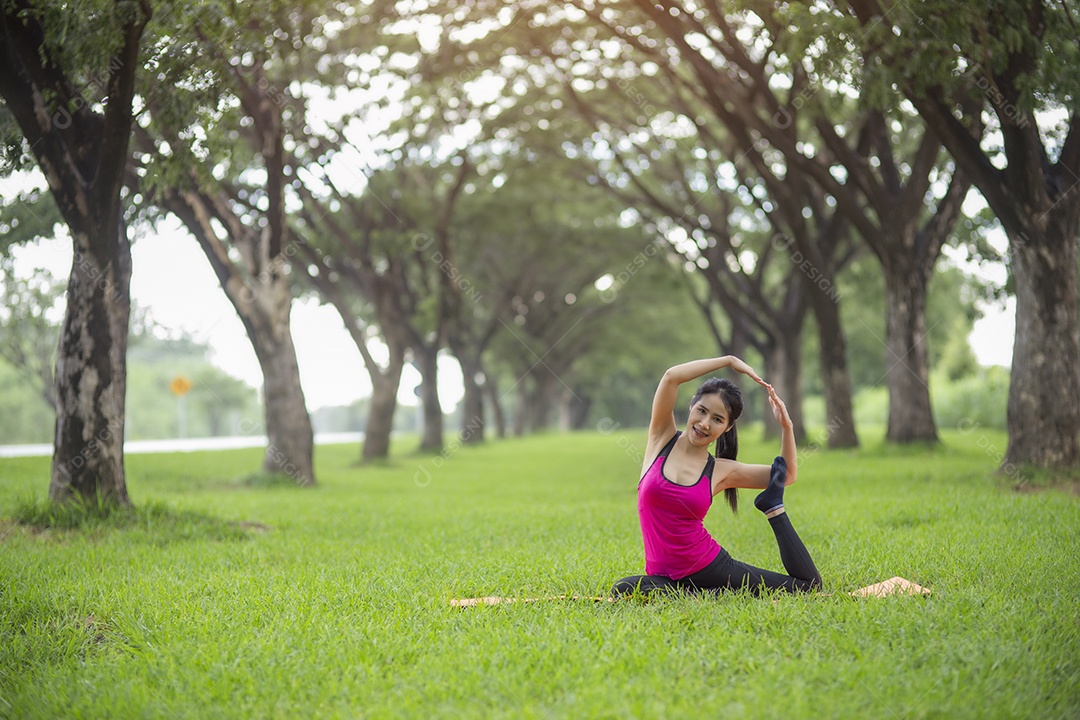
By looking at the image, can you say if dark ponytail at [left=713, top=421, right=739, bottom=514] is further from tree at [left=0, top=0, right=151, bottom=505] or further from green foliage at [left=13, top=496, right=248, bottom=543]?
tree at [left=0, top=0, right=151, bottom=505]

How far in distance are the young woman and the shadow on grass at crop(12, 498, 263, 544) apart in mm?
5108

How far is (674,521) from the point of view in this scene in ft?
18.2

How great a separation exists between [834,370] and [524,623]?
15.9 metres

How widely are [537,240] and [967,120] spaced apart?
2125 cm

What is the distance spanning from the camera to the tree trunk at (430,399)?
2644 cm

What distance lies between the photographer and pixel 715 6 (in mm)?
12492

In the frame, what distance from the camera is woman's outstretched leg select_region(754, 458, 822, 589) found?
5.54m

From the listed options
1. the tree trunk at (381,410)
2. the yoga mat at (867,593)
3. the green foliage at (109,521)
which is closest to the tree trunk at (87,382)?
the green foliage at (109,521)

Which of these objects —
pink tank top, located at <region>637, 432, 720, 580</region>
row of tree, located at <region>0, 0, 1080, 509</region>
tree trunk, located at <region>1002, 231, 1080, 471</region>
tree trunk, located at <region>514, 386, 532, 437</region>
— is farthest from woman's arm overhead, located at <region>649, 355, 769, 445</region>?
tree trunk, located at <region>514, 386, 532, 437</region>

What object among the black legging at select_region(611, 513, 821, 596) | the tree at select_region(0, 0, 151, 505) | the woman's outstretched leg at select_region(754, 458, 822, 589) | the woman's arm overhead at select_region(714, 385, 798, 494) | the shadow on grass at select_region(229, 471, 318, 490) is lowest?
the shadow on grass at select_region(229, 471, 318, 490)

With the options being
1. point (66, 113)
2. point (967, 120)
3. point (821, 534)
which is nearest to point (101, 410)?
point (66, 113)

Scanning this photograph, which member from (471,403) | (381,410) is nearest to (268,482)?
(381,410)

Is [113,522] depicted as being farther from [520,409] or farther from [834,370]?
[520,409]

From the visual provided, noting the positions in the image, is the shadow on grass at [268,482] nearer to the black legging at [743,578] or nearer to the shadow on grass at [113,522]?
the shadow on grass at [113,522]
